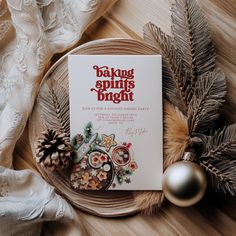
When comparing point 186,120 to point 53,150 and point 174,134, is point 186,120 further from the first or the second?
point 53,150

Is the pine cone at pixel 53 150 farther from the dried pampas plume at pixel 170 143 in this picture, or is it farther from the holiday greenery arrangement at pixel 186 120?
the dried pampas plume at pixel 170 143

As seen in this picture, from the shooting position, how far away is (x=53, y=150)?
0.92 meters

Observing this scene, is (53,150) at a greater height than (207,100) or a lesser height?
lesser

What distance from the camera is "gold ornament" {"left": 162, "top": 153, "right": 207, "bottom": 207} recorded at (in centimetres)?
86

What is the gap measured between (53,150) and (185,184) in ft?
0.90

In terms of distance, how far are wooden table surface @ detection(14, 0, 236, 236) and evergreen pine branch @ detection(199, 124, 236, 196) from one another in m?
0.06

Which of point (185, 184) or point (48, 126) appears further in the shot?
point (48, 126)

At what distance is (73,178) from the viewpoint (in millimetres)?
951

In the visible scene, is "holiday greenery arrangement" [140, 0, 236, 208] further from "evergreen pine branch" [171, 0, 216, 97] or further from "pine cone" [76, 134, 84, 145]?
"pine cone" [76, 134, 84, 145]

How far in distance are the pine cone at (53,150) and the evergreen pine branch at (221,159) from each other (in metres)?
0.28

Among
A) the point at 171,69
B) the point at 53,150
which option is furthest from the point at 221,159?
the point at 53,150

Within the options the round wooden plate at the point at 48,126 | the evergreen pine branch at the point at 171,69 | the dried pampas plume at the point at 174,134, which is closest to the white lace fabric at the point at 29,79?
the round wooden plate at the point at 48,126

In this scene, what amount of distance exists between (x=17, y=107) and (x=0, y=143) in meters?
0.08

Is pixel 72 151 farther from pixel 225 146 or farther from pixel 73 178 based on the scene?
pixel 225 146
